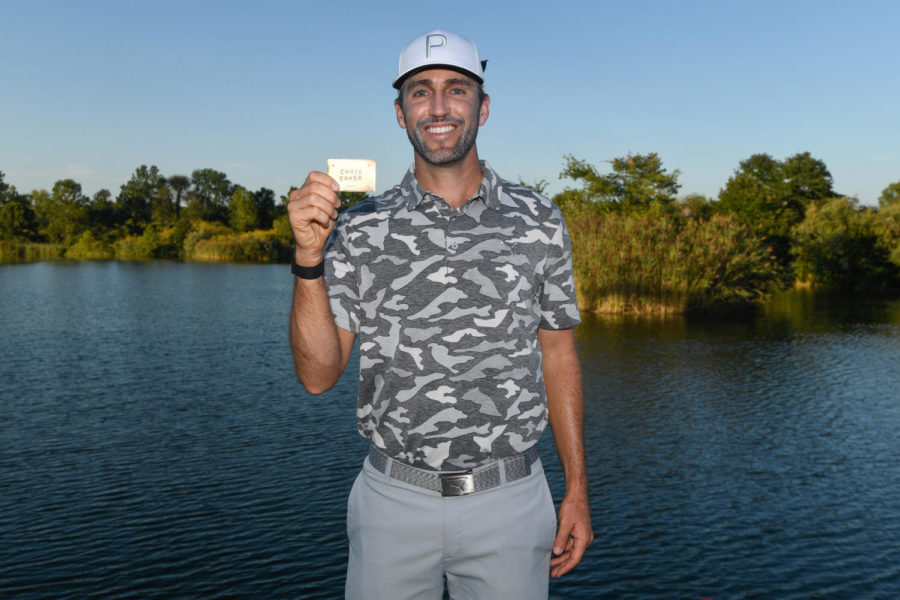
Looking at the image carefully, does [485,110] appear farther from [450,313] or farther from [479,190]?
[450,313]

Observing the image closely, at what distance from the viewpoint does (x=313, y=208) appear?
2000 millimetres

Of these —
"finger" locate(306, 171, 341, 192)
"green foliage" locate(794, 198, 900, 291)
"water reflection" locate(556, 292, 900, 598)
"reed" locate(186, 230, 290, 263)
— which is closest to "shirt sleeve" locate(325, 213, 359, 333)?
"finger" locate(306, 171, 341, 192)

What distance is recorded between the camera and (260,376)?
16.5 m

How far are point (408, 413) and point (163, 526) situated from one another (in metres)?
7.18

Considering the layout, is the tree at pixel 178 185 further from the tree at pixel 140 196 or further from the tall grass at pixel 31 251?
the tall grass at pixel 31 251

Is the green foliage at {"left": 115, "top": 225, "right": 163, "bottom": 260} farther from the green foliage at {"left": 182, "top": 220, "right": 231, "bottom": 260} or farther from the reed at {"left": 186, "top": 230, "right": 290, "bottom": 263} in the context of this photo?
the reed at {"left": 186, "top": 230, "right": 290, "bottom": 263}

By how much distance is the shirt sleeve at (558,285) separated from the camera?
2.46m

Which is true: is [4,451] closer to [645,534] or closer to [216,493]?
[216,493]

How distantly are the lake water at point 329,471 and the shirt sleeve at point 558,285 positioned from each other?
544 cm

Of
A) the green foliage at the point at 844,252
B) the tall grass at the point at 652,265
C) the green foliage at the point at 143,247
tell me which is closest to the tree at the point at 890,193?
the green foliage at the point at 844,252

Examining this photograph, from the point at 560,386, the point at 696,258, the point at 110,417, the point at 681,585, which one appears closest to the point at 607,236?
the point at 696,258

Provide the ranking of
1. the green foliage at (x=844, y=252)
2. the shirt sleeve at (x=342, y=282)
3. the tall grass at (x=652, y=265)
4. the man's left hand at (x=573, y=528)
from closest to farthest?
the shirt sleeve at (x=342, y=282)
the man's left hand at (x=573, y=528)
the tall grass at (x=652, y=265)
the green foliage at (x=844, y=252)

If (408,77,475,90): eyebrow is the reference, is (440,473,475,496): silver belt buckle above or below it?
below

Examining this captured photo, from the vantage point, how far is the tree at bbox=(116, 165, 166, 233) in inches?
4147
